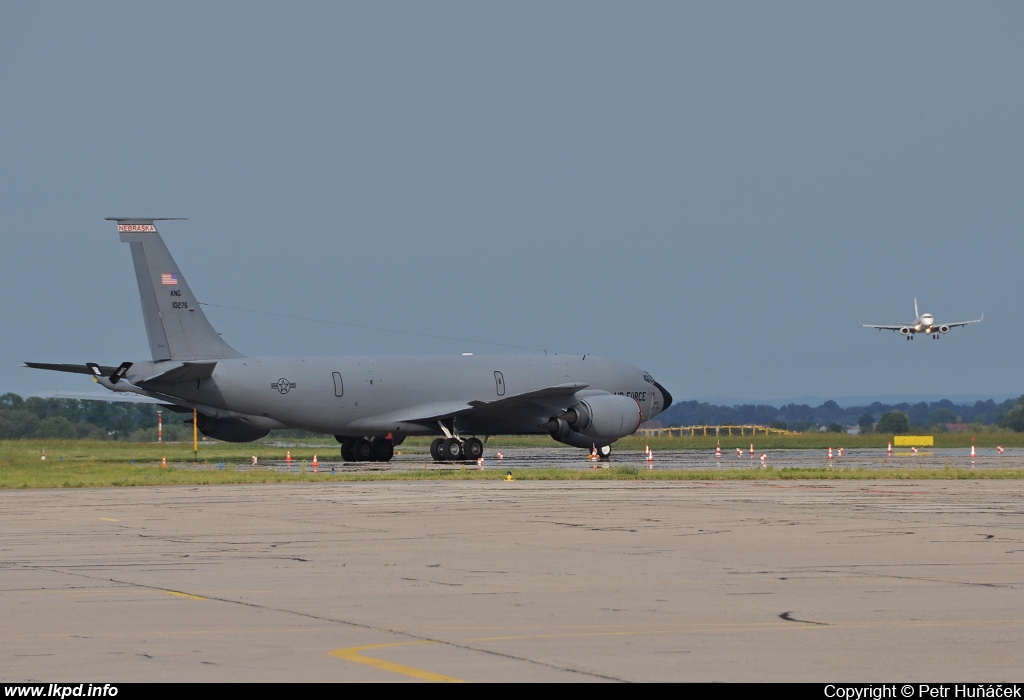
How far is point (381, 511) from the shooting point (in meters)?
23.5

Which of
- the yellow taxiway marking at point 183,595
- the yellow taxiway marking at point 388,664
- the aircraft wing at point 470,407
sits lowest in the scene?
the yellow taxiway marking at point 388,664

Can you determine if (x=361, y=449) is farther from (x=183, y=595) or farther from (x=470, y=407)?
(x=183, y=595)

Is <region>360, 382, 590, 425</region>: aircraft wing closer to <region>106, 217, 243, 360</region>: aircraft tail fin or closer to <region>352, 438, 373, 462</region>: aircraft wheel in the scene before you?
<region>352, 438, 373, 462</region>: aircraft wheel

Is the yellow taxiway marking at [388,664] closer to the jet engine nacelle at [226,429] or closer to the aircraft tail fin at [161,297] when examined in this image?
the aircraft tail fin at [161,297]

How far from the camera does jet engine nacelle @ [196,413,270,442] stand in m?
44.4

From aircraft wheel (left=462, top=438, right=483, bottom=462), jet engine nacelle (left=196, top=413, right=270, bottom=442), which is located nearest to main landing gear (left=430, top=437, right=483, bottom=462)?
aircraft wheel (left=462, top=438, right=483, bottom=462)

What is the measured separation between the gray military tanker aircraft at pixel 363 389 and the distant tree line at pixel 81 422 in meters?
20.1

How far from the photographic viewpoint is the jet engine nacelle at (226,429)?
44438 millimetres

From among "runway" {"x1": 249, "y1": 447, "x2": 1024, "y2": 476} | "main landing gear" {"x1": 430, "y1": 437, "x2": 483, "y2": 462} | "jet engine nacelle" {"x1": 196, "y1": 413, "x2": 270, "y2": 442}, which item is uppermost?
"jet engine nacelle" {"x1": 196, "y1": 413, "x2": 270, "y2": 442}

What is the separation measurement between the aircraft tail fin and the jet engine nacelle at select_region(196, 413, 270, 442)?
3340 millimetres

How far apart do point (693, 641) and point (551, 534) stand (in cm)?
915

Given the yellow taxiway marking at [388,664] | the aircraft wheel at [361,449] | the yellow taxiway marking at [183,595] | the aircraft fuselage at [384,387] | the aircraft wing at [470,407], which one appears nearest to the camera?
the yellow taxiway marking at [388,664]

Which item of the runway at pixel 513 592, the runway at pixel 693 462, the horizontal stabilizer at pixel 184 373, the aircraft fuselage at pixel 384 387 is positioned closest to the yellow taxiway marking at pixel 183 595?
the runway at pixel 513 592

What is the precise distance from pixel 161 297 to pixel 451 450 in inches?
438
